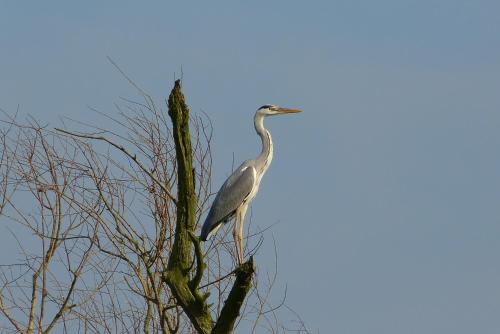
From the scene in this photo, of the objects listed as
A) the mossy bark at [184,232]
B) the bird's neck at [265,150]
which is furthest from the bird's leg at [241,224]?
the mossy bark at [184,232]

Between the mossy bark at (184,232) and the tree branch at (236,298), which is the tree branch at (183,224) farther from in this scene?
the tree branch at (236,298)

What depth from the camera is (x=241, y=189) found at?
938 centimetres

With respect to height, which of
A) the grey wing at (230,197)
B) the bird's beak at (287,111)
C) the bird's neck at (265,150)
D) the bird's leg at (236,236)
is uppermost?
the bird's beak at (287,111)

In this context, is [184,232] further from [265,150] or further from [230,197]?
[265,150]

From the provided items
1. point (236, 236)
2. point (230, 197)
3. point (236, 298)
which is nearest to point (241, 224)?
point (230, 197)

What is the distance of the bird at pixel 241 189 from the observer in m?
9.01

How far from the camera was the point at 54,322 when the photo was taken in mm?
6469

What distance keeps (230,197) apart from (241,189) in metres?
0.18

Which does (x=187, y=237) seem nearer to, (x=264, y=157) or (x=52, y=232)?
Result: (x=52, y=232)

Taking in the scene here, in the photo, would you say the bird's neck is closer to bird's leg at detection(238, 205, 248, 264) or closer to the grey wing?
the grey wing

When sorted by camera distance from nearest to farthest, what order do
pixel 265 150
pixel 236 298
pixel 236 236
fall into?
1. pixel 236 298
2. pixel 236 236
3. pixel 265 150

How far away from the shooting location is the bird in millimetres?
9008

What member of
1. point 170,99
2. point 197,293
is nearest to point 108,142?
point 170,99

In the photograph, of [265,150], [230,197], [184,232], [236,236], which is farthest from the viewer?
[265,150]
